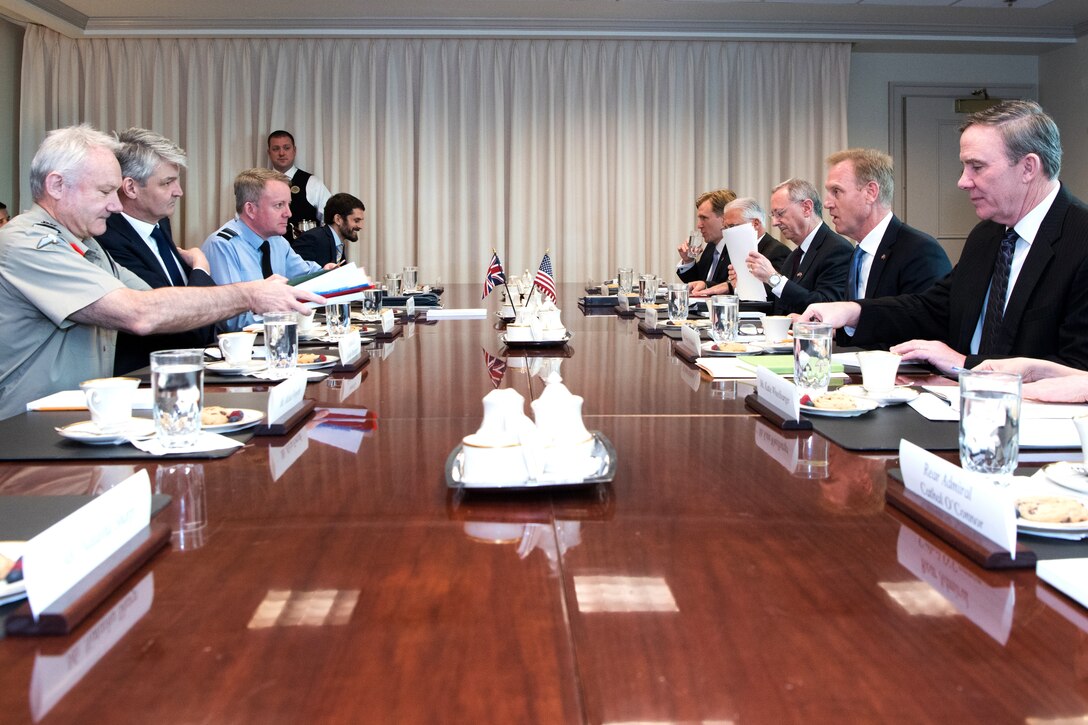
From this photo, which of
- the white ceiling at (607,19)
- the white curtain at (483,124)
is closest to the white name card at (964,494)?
the white ceiling at (607,19)

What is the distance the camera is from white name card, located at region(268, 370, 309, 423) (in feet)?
5.56

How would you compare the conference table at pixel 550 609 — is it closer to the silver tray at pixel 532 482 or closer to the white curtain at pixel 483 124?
the silver tray at pixel 532 482

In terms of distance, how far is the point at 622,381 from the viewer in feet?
7.73

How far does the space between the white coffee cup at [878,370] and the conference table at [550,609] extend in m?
0.50

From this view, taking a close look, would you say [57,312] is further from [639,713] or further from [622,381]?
[639,713]

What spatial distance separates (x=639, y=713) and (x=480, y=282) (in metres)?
8.46

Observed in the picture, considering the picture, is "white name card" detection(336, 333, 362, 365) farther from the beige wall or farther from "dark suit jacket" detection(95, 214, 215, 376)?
the beige wall

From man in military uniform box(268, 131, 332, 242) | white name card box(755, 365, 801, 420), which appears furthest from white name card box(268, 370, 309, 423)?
man in military uniform box(268, 131, 332, 242)

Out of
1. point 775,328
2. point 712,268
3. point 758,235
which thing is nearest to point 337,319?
point 775,328

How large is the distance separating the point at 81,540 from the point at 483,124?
8.38 meters

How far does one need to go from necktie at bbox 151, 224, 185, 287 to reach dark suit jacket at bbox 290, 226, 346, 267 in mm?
3154

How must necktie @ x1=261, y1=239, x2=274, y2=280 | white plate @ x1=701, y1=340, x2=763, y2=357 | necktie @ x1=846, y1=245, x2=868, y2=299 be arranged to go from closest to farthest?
white plate @ x1=701, y1=340, x2=763, y2=357 → necktie @ x1=846, y1=245, x2=868, y2=299 → necktie @ x1=261, y1=239, x2=274, y2=280

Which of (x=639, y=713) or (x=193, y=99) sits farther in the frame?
(x=193, y=99)

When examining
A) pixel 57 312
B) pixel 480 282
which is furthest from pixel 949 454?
pixel 480 282
